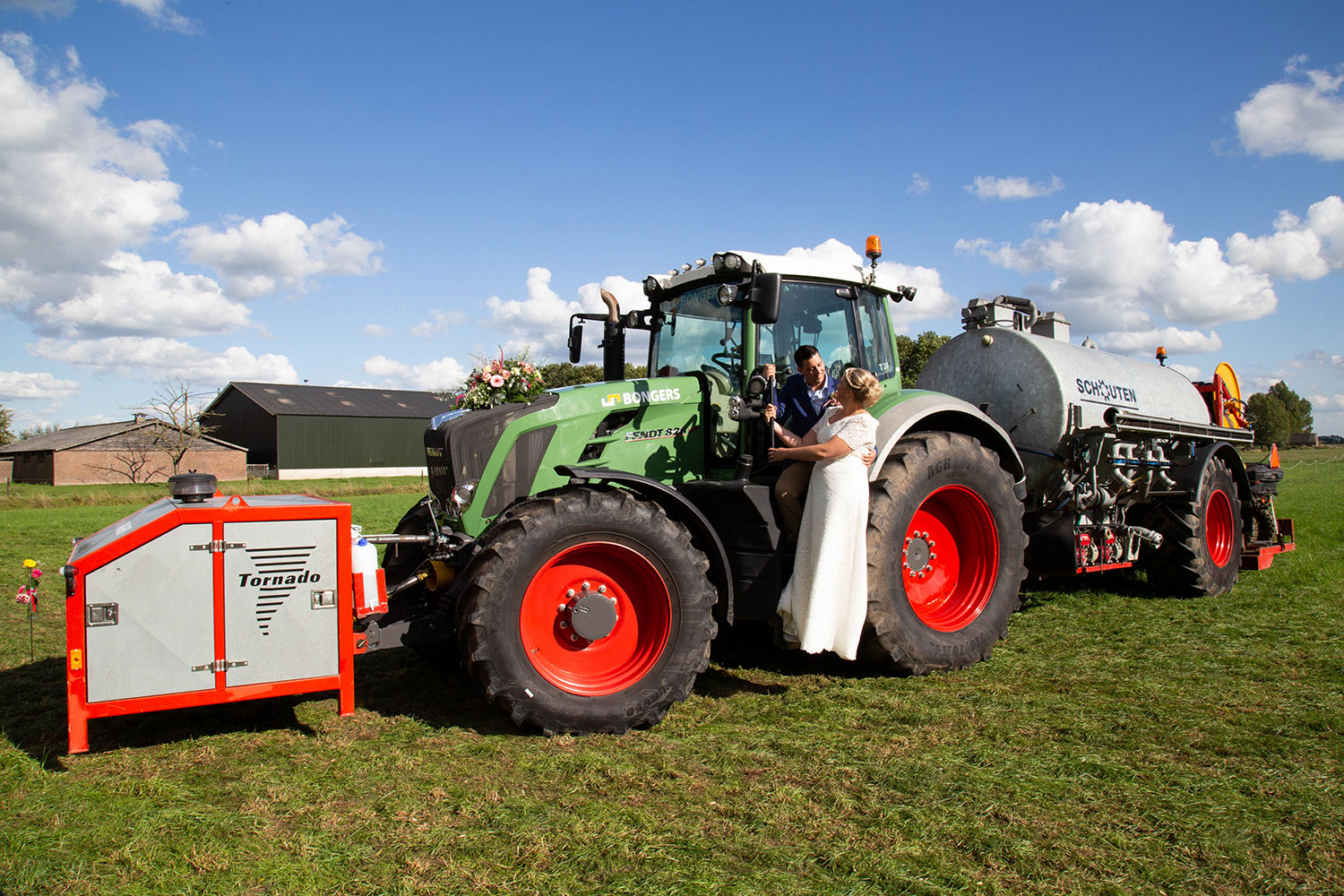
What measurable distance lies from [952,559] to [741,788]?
310cm

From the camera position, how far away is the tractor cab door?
5.68 meters

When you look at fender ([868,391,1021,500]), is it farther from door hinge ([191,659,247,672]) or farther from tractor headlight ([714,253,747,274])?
door hinge ([191,659,247,672])

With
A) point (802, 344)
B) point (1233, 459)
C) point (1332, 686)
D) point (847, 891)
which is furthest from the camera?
point (1233, 459)

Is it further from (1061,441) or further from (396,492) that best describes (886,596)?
(396,492)

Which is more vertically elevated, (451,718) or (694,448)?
(694,448)

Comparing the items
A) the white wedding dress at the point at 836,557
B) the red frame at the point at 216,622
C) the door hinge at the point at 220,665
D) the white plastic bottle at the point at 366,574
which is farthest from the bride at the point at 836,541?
the door hinge at the point at 220,665

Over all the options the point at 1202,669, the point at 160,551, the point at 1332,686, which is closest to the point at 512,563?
the point at 160,551

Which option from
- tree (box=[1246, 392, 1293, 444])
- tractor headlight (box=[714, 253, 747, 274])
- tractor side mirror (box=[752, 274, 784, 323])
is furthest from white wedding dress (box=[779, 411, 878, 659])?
tree (box=[1246, 392, 1293, 444])

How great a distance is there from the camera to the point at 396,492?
32.9 metres

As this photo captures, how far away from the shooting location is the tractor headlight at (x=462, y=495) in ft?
16.2

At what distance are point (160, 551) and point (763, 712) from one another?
10.5ft

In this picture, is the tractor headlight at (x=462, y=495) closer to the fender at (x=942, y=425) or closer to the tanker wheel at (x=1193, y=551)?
the fender at (x=942, y=425)

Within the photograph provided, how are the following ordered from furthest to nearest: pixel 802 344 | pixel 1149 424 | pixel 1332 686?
1. pixel 1149 424
2. pixel 802 344
3. pixel 1332 686

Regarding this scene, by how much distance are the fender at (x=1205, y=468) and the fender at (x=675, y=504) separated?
565cm
